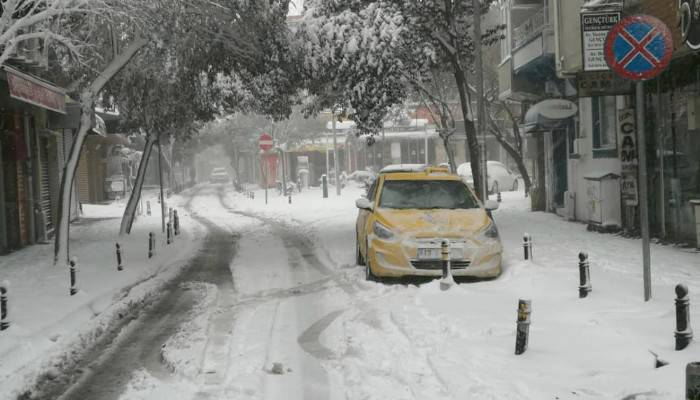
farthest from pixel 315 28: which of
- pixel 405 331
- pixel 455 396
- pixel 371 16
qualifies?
pixel 455 396

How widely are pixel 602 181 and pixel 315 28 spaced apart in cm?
740

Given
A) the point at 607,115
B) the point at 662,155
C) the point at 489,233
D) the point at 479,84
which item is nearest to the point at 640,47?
the point at 489,233

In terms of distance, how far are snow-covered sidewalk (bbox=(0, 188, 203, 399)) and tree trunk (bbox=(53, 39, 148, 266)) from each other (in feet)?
2.01

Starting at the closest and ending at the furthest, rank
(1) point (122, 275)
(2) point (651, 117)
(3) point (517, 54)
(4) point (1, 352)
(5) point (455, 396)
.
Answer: (5) point (455, 396) → (4) point (1, 352) → (1) point (122, 275) → (2) point (651, 117) → (3) point (517, 54)

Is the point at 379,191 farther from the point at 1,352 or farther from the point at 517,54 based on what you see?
the point at 517,54

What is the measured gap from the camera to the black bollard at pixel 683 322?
20.5ft

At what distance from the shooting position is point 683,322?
6.35 meters

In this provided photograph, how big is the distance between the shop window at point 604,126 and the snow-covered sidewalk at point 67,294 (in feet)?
34.5

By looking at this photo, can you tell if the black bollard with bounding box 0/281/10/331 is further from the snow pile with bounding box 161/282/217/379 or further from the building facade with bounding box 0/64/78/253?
the building facade with bounding box 0/64/78/253

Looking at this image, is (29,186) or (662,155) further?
(29,186)

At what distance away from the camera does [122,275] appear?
13625mm

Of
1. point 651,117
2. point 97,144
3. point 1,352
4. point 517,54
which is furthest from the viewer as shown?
point 97,144

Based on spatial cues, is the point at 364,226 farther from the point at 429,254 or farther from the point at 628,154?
the point at 628,154

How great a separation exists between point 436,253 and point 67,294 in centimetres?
565
